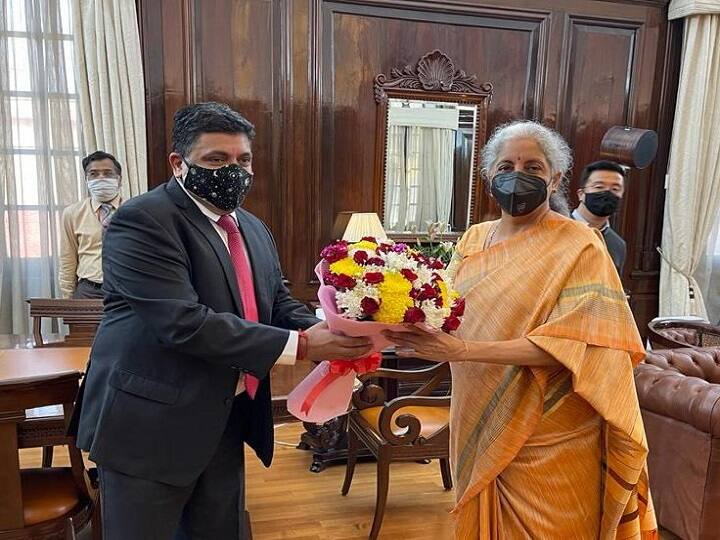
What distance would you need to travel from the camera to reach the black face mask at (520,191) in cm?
148

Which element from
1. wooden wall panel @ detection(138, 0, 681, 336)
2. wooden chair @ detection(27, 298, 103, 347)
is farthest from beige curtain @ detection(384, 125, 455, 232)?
wooden chair @ detection(27, 298, 103, 347)

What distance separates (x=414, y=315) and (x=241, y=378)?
542 millimetres

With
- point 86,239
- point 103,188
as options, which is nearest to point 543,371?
point 103,188

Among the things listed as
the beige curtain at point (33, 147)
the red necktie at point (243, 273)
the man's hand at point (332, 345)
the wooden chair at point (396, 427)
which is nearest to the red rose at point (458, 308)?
the man's hand at point (332, 345)

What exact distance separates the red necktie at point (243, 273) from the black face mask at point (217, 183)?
0.26 ft

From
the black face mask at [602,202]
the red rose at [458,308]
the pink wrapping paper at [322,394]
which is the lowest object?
the pink wrapping paper at [322,394]

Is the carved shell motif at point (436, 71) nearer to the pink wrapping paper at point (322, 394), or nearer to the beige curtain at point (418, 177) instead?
the beige curtain at point (418, 177)

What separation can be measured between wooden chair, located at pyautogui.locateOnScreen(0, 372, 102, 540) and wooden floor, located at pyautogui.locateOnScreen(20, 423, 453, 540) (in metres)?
0.83

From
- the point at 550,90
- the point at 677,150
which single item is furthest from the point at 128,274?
the point at 677,150

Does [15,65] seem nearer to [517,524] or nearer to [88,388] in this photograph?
[88,388]

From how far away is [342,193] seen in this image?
13.5 ft

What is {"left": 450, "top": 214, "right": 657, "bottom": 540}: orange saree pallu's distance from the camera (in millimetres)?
1388

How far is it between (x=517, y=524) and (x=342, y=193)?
2.94 m

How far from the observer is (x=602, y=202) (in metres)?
2.75
